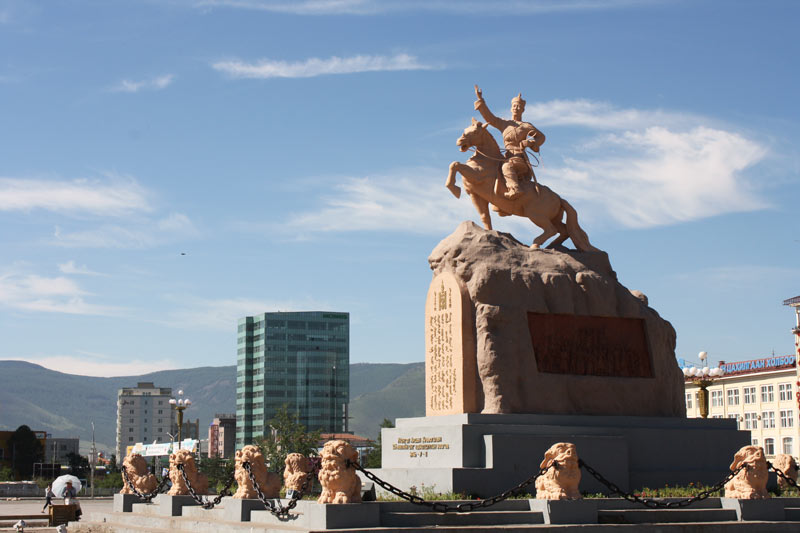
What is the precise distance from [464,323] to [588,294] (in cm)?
254

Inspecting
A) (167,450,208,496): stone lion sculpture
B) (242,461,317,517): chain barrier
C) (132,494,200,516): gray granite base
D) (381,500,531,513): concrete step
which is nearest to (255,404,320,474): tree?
(167,450,208,496): stone lion sculpture

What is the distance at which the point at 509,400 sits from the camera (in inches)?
661

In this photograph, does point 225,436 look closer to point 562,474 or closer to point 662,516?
point 662,516

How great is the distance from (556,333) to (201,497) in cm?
663

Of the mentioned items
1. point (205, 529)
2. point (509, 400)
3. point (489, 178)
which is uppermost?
point (489, 178)

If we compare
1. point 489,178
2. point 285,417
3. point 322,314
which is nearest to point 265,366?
point 322,314

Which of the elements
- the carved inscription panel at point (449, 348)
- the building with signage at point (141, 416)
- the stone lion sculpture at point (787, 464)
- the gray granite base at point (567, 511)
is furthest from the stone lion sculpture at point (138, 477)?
the building with signage at point (141, 416)

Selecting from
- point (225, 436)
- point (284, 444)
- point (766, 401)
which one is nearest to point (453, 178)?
point (284, 444)

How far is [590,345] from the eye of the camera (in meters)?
18.1

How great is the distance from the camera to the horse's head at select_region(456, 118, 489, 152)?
62.7ft

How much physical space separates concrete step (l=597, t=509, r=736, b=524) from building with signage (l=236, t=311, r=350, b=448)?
91.7 meters

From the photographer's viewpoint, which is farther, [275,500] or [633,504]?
[633,504]

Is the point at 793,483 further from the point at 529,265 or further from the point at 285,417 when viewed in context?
the point at 285,417

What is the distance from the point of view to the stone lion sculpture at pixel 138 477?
19.5 meters
